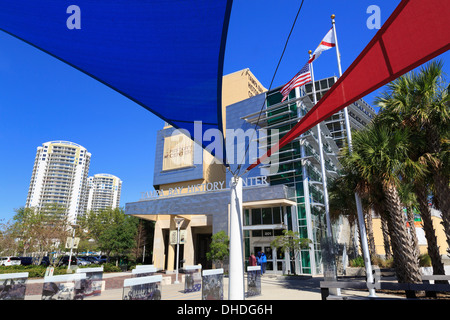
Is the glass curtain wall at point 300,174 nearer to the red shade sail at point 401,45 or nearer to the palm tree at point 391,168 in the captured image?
the palm tree at point 391,168

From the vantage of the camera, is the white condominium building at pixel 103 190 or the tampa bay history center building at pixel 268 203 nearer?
the tampa bay history center building at pixel 268 203

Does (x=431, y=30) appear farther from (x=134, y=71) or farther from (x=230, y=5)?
(x=134, y=71)

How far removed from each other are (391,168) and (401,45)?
7.73 meters

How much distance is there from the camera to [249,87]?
149 feet

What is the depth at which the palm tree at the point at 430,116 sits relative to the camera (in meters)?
9.55

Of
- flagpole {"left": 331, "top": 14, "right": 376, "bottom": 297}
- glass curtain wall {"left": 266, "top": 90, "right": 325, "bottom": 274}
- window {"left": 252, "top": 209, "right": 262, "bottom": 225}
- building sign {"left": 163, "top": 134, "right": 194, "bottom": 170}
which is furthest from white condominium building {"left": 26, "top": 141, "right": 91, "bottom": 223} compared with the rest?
flagpole {"left": 331, "top": 14, "right": 376, "bottom": 297}

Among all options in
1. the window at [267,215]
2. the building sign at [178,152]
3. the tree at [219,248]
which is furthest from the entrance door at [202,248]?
the building sign at [178,152]

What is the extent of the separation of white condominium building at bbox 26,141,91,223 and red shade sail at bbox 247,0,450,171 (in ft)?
524

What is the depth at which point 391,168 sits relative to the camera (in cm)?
994

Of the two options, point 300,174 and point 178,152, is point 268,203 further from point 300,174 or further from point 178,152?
point 178,152

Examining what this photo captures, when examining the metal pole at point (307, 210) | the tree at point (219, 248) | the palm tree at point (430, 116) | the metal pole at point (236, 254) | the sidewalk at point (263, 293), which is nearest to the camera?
the metal pole at point (236, 254)

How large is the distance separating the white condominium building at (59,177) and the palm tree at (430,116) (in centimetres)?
15716
